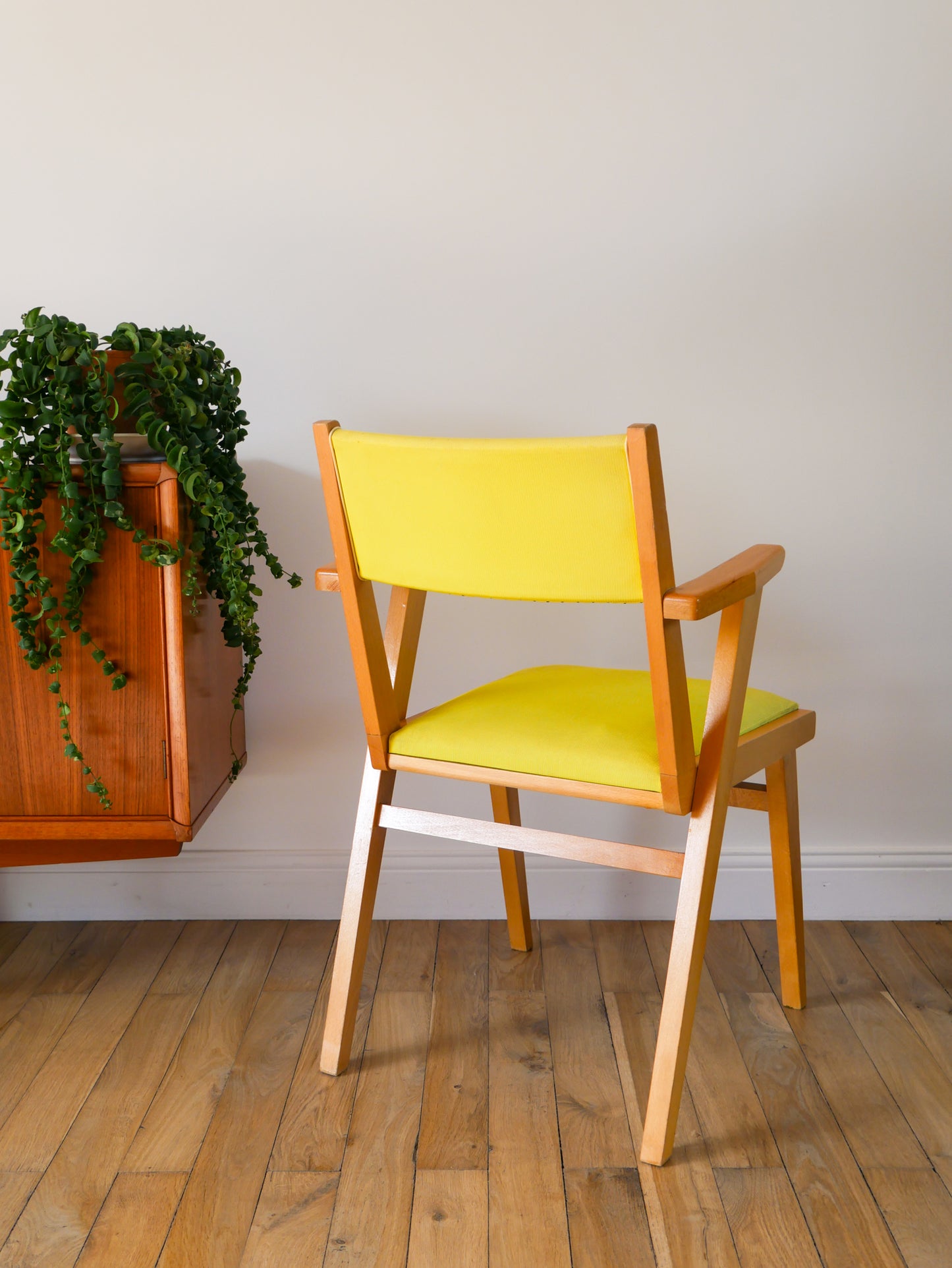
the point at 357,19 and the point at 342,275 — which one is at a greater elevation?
the point at 357,19

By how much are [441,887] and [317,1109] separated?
0.67 meters

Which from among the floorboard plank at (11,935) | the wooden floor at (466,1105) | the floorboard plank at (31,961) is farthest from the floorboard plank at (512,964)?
the floorboard plank at (11,935)

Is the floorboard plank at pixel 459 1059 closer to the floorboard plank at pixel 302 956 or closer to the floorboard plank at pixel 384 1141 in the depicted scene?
the floorboard plank at pixel 384 1141

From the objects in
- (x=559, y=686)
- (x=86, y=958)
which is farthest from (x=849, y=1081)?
(x=86, y=958)

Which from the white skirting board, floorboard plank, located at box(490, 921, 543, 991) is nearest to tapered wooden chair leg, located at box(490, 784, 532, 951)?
floorboard plank, located at box(490, 921, 543, 991)

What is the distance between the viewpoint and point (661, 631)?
1203 millimetres

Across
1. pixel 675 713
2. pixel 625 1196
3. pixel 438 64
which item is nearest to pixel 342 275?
pixel 438 64

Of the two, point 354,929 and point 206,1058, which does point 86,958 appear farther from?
point 354,929

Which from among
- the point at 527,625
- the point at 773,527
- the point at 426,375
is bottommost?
the point at 527,625

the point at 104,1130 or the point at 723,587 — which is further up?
the point at 723,587

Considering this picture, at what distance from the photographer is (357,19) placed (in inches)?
72.8

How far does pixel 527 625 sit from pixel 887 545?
70cm

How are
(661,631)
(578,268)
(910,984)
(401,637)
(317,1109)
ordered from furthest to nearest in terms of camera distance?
(578,268)
(910,984)
(401,637)
(317,1109)
(661,631)

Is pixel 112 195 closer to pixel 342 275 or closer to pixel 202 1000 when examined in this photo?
pixel 342 275
